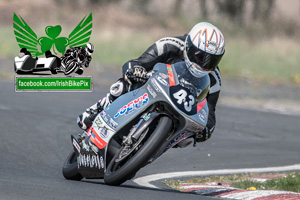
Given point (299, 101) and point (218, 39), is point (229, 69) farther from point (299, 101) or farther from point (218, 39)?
point (218, 39)

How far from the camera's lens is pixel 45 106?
13148 mm

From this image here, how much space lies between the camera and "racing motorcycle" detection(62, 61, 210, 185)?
5.83 m

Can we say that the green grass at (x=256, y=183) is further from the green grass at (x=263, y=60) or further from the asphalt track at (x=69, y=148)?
the green grass at (x=263, y=60)

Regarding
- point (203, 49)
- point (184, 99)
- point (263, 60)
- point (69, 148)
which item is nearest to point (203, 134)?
point (184, 99)

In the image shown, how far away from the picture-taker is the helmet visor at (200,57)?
6.03 m

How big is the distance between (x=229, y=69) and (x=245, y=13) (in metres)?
12.6

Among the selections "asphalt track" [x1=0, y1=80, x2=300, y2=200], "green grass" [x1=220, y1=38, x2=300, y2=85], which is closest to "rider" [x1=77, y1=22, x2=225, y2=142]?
"asphalt track" [x1=0, y1=80, x2=300, y2=200]

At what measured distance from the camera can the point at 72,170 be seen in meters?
6.97

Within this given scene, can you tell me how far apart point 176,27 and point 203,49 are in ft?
88.4

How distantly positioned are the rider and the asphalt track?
78 centimetres

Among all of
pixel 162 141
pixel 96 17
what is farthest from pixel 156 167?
pixel 96 17

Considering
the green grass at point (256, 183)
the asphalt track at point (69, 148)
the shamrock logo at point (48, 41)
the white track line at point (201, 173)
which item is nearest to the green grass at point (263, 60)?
the asphalt track at point (69, 148)

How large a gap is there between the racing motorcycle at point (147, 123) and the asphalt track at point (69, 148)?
0.73ft

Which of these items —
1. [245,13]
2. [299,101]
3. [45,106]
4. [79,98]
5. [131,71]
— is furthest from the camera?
[245,13]
